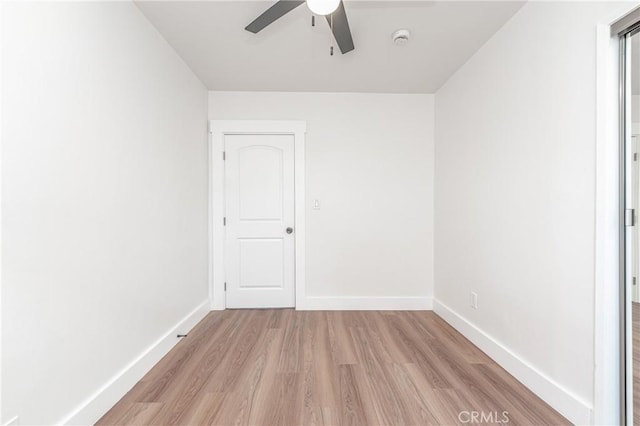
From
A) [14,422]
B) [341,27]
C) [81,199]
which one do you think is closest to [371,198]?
[341,27]

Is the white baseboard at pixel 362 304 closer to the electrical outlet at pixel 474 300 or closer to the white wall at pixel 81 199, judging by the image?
the electrical outlet at pixel 474 300

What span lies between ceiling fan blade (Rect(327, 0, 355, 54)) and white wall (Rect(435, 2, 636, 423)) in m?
1.12

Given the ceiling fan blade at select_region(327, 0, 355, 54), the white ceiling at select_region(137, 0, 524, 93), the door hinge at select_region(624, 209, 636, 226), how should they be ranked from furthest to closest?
the white ceiling at select_region(137, 0, 524, 93) < the ceiling fan blade at select_region(327, 0, 355, 54) < the door hinge at select_region(624, 209, 636, 226)

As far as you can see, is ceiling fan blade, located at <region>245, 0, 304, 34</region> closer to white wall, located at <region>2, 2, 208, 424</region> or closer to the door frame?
white wall, located at <region>2, 2, 208, 424</region>

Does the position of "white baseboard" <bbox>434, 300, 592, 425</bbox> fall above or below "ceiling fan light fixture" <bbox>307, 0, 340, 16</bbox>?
below

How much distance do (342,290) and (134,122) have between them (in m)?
2.43

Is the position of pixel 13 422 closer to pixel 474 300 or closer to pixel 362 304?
pixel 362 304

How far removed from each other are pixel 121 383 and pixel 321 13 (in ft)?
7.57

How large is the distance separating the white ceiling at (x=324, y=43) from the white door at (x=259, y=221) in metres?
0.69

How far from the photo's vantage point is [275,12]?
153 cm

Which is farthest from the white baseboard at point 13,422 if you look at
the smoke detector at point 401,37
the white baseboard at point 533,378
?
the smoke detector at point 401,37

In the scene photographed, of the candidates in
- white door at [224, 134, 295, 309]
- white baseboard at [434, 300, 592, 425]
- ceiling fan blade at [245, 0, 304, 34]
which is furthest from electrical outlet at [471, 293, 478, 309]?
ceiling fan blade at [245, 0, 304, 34]

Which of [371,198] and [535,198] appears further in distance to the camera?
[371,198]

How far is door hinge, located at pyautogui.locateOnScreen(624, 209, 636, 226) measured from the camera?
1.25 m
